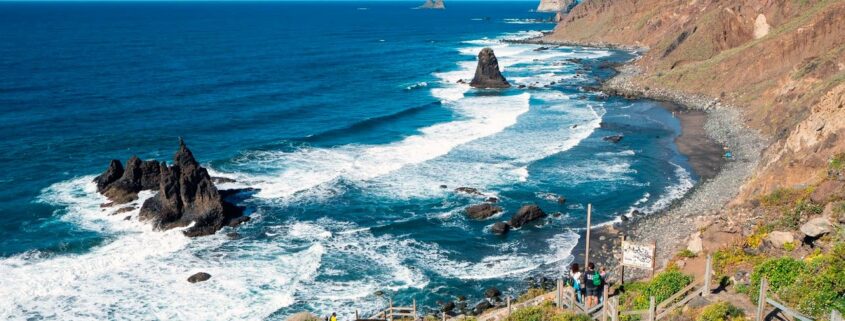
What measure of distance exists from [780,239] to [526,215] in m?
17.1

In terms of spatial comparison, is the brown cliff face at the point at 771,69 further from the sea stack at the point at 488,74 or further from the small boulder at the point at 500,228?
the sea stack at the point at 488,74

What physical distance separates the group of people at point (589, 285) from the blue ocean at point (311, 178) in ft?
35.5

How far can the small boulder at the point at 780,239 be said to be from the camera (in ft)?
82.4

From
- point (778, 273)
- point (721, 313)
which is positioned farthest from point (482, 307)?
point (721, 313)

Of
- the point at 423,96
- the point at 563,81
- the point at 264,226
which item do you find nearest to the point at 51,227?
the point at 264,226

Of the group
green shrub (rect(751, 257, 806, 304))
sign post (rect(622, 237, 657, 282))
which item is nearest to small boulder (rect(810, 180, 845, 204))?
green shrub (rect(751, 257, 806, 304))

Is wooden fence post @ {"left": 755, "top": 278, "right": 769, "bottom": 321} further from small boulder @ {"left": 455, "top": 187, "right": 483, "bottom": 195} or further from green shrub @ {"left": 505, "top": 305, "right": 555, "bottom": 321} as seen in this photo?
small boulder @ {"left": 455, "top": 187, "right": 483, "bottom": 195}

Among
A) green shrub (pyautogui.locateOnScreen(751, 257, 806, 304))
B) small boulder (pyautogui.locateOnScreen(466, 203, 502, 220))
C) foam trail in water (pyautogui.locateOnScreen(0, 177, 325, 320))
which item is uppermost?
green shrub (pyautogui.locateOnScreen(751, 257, 806, 304))

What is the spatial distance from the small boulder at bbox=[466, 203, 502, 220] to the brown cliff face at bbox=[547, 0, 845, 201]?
570 inches

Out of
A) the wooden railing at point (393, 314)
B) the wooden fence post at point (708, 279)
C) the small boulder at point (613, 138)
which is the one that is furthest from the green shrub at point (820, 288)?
the small boulder at point (613, 138)

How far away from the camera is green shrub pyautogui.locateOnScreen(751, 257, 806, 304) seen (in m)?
19.2

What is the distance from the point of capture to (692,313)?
1903cm

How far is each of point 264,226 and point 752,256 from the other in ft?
90.0

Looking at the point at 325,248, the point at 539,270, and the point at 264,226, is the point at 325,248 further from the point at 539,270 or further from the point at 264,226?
the point at 539,270
